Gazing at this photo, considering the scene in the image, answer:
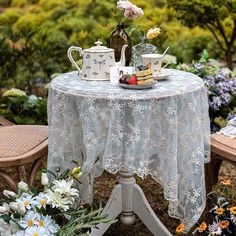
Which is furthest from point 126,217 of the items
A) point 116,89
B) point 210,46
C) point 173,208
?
point 210,46

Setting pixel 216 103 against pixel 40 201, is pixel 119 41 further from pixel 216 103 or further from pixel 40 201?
pixel 216 103

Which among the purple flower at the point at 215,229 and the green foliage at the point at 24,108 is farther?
the green foliage at the point at 24,108

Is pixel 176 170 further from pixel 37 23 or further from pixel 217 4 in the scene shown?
pixel 37 23

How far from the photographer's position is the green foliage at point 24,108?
418 centimetres

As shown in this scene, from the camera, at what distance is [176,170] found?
2.44 m

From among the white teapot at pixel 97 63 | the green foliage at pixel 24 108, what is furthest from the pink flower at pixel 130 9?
the green foliage at pixel 24 108

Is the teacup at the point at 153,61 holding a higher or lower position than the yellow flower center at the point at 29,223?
higher

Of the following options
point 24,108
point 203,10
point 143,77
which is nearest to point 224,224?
point 143,77

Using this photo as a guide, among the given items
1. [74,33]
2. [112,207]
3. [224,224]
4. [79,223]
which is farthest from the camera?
[74,33]

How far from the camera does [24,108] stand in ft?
13.9

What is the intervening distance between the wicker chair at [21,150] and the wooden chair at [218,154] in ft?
2.68

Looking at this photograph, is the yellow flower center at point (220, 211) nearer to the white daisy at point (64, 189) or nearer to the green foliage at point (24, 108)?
the white daisy at point (64, 189)

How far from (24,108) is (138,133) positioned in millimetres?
2028

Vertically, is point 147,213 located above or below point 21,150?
below
